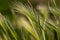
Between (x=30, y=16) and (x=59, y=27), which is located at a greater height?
(x=30, y=16)

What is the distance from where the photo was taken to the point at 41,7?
1.67 m

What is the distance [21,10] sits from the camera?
1090 mm

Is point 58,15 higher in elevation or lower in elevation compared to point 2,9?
lower

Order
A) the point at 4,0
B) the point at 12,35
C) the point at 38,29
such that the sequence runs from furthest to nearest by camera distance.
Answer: the point at 4,0 < the point at 12,35 < the point at 38,29

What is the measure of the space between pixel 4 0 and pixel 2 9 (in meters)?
0.06

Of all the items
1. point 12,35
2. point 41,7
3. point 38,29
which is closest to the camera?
point 38,29

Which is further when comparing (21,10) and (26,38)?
(26,38)

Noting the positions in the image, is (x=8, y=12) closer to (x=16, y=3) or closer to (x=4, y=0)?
(x=4, y=0)

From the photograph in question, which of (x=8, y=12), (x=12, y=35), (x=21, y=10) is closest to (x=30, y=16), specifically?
(x=21, y=10)

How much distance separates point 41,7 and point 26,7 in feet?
1.90

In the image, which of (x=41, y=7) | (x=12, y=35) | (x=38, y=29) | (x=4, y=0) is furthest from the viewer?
(x=41, y=7)

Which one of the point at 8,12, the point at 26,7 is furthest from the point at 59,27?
the point at 8,12

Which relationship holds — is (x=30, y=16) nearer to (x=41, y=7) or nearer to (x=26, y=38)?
(x=26, y=38)

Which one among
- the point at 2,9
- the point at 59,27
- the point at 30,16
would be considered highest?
the point at 2,9
